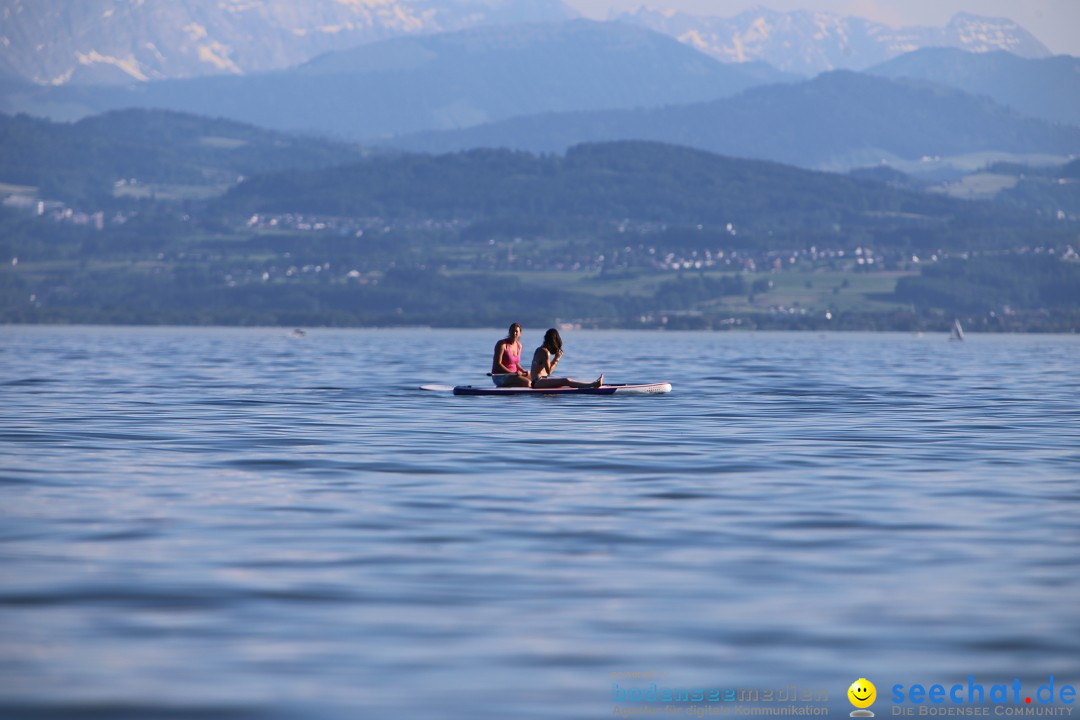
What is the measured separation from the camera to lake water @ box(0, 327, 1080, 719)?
499 inches

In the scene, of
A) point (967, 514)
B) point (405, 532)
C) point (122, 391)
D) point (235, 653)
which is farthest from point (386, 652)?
point (122, 391)

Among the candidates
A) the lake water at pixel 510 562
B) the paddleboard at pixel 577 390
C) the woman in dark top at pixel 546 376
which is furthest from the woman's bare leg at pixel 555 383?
the lake water at pixel 510 562

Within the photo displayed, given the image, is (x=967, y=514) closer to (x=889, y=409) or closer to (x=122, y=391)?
(x=889, y=409)

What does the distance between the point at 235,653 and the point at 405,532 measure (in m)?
6.20

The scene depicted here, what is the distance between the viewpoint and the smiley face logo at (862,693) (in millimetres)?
12102

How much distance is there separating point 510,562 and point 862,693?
18.7 ft

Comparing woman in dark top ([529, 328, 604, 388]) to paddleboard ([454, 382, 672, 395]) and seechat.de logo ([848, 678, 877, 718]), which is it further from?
seechat.de logo ([848, 678, 877, 718])

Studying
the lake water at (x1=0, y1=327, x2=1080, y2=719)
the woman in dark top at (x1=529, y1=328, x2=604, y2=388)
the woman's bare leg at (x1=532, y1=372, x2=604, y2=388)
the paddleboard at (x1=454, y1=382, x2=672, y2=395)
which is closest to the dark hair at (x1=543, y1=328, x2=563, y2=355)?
the woman in dark top at (x1=529, y1=328, x2=604, y2=388)

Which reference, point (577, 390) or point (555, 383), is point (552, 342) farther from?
point (577, 390)

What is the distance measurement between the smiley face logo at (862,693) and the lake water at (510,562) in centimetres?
9

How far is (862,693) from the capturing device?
1227 cm

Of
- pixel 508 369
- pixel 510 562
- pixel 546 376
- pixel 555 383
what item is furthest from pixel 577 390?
pixel 510 562

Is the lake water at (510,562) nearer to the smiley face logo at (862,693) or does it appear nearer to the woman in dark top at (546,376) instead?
the smiley face logo at (862,693)

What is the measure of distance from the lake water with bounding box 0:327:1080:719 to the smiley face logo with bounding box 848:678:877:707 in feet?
0.31
